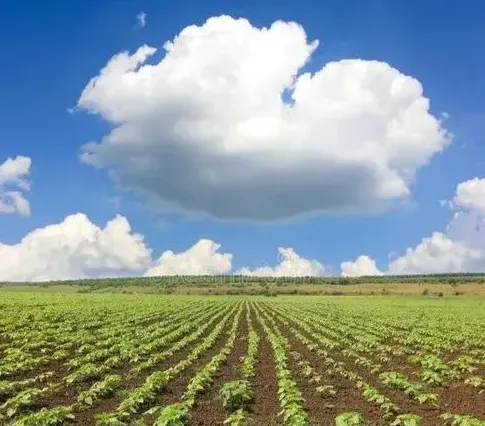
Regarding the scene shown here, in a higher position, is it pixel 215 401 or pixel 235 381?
pixel 235 381

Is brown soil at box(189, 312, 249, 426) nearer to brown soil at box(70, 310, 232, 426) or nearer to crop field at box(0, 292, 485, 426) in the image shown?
crop field at box(0, 292, 485, 426)

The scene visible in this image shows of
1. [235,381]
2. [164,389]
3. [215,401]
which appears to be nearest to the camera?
[215,401]

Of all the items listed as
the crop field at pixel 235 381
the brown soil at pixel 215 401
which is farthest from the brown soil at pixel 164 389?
the brown soil at pixel 215 401

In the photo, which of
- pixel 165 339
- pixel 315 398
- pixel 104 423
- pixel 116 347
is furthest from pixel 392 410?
pixel 165 339

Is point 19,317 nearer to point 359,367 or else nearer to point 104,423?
point 359,367

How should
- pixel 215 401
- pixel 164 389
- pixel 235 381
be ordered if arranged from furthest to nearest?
pixel 164 389
pixel 235 381
pixel 215 401

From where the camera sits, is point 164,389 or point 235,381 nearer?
point 235,381

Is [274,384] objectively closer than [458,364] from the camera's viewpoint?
Yes

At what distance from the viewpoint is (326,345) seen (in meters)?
32.2

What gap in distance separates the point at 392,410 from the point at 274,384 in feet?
16.6

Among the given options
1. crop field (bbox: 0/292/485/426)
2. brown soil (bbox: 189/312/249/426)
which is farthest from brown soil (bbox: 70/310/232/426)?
brown soil (bbox: 189/312/249/426)

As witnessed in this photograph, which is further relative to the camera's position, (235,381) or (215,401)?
(235,381)

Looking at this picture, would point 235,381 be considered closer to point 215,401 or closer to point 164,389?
point 215,401

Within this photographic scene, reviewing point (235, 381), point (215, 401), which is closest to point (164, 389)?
point (215, 401)
